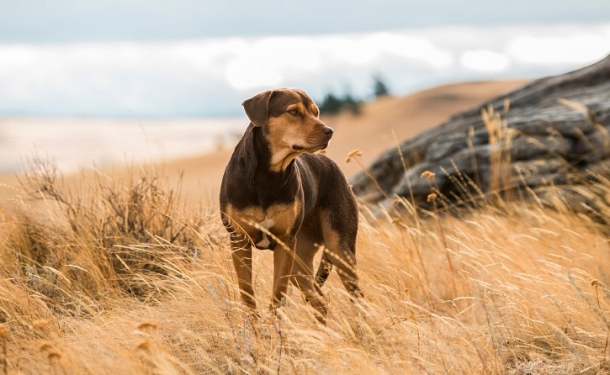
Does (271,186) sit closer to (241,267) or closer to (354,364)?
(241,267)

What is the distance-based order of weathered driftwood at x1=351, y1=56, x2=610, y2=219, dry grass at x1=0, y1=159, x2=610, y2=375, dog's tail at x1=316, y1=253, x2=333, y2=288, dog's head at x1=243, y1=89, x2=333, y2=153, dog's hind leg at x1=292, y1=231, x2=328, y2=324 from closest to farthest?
1. dry grass at x1=0, y1=159, x2=610, y2=375
2. dog's head at x1=243, y1=89, x2=333, y2=153
3. dog's hind leg at x1=292, y1=231, x2=328, y2=324
4. dog's tail at x1=316, y1=253, x2=333, y2=288
5. weathered driftwood at x1=351, y1=56, x2=610, y2=219

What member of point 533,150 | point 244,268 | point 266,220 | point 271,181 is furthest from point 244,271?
point 533,150

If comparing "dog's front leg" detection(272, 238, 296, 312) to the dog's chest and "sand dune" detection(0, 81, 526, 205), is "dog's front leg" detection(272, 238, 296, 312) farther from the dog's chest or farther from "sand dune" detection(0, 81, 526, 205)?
"sand dune" detection(0, 81, 526, 205)

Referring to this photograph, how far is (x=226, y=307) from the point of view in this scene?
4.38 meters

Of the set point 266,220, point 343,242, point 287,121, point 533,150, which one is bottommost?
point 533,150

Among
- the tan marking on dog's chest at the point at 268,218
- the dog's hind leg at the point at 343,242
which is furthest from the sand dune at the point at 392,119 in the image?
the tan marking on dog's chest at the point at 268,218

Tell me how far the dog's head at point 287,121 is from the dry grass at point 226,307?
2.96 ft

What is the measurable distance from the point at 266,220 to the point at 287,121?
645 millimetres

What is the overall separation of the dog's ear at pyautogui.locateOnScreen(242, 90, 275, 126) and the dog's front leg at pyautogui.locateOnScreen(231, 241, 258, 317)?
825 millimetres

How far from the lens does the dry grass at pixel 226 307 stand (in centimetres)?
414

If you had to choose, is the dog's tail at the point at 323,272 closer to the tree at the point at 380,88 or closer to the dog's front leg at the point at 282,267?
the dog's front leg at the point at 282,267

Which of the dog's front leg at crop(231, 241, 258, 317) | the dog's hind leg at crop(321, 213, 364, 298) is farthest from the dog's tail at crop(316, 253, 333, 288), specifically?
the dog's front leg at crop(231, 241, 258, 317)

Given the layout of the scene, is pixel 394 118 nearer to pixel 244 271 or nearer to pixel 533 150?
pixel 533 150

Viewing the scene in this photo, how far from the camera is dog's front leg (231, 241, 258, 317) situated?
485cm
